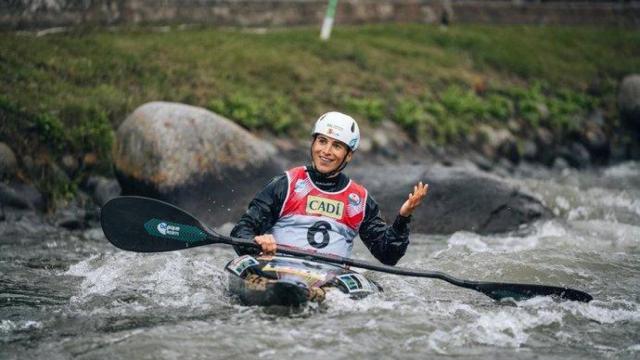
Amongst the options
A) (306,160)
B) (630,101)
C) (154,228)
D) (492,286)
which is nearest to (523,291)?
(492,286)

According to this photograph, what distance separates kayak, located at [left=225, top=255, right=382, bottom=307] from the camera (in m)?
6.35

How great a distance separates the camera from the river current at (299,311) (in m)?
5.82

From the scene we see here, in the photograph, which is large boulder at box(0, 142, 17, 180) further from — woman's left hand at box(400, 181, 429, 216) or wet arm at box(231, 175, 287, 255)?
woman's left hand at box(400, 181, 429, 216)

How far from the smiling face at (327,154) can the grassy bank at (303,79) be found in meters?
4.59

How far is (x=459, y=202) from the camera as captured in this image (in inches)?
428

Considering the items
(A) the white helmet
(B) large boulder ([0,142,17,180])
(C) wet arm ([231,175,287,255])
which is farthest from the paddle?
(B) large boulder ([0,142,17,180])

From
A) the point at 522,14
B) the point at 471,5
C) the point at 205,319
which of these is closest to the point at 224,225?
the point at 205,319

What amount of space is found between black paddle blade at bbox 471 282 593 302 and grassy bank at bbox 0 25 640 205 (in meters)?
5.76

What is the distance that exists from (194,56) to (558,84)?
8.32 metres

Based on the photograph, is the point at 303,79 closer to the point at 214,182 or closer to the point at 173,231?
the point at 214,182

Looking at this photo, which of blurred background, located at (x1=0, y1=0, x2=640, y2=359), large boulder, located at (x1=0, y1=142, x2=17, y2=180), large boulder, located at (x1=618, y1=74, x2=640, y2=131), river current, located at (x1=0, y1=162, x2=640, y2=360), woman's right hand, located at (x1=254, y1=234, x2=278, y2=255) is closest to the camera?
river current, located at (x1=0, y1=162, x2=640, y2=360)

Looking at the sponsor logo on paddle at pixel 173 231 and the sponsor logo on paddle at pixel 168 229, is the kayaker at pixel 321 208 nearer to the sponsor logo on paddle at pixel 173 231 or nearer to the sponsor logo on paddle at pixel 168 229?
the sponsor logo on paddle at pixel 173 231

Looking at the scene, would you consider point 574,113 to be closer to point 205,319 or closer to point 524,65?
point 524,65

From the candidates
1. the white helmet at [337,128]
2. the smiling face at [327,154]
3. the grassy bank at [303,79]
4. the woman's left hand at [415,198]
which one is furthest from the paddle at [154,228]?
the grassy bank at [303,79]
